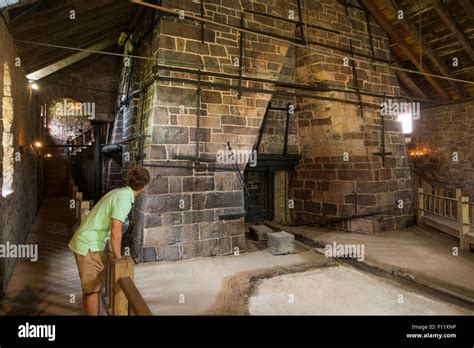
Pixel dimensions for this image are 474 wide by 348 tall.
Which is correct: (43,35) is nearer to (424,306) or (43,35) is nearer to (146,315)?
(146,315)

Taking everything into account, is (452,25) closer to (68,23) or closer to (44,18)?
(68,23)

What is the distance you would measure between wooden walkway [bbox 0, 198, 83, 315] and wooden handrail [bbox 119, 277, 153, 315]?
1.59 m

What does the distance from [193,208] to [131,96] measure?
10.4 ft

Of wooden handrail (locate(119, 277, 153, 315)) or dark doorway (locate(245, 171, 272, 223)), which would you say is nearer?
wooden handrail (locate(119, 277, 153, 315))

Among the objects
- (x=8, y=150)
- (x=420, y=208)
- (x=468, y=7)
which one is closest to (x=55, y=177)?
(x=8, y=150)

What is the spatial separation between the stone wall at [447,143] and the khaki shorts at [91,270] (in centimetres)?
1134

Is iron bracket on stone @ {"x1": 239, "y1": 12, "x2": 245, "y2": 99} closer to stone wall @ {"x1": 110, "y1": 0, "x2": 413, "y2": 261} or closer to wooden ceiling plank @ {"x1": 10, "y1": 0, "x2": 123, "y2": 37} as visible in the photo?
stone wall @ {"x1": 110, "y1": 0, "x2": 413, "y2": 261}

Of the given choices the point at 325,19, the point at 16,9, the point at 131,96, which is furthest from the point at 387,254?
the point at 16,9

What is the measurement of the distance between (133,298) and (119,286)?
0.40 m

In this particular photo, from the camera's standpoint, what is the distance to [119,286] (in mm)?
2396

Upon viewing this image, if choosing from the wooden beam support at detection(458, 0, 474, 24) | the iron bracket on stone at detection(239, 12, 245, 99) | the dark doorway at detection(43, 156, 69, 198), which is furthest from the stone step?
the dark doorway at detection(43, 156, 69, 198)

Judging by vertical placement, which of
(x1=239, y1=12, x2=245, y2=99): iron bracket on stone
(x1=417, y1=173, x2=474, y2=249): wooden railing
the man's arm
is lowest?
(x1=417, y1=173, x2=474, y2=249): wooden railing

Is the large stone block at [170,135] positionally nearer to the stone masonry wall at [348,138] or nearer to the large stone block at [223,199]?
the large stone block at [223,199]

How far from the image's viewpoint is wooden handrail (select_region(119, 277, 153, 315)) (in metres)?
1.90
